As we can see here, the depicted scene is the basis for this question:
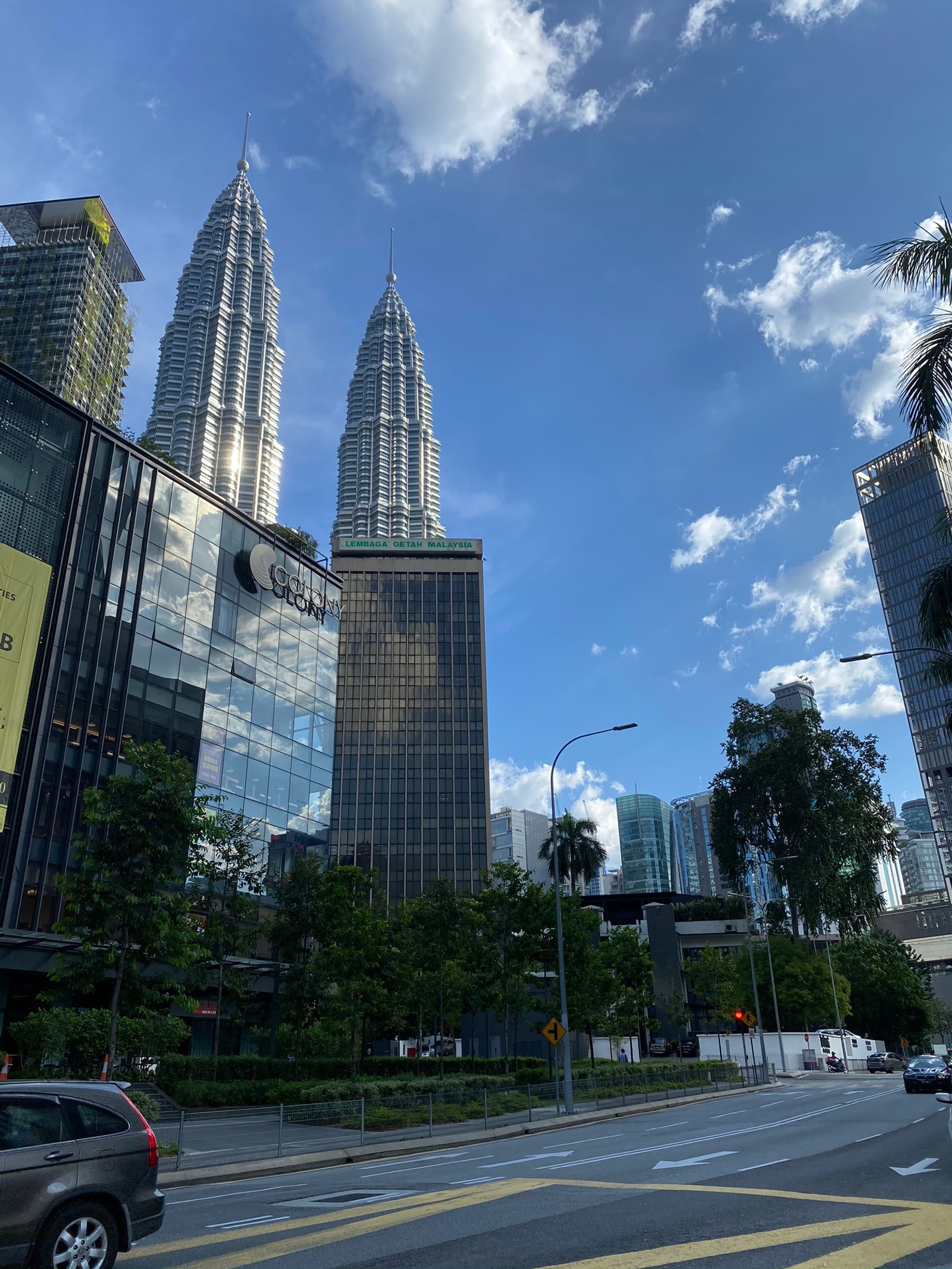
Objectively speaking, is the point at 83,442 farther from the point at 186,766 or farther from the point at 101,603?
the point at 186,766

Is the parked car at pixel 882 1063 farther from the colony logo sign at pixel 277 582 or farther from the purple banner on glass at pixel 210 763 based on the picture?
the purple banner on glass at pixel 210 763

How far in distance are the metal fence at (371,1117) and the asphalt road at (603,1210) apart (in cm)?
265

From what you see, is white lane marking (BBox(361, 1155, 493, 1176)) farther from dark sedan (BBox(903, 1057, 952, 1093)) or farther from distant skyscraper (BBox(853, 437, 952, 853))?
distant skyscraper (BBox(853, 437, 952, 853))

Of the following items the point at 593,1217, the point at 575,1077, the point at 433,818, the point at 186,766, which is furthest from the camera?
the point at 433,818

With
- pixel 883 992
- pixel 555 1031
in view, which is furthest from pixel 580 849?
pixel 555 1031

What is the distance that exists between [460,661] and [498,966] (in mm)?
90004

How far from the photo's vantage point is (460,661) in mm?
126875

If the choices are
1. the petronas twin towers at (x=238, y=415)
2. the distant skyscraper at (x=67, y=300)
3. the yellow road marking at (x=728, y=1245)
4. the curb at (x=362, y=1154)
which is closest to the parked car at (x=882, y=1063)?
the curb at (x=362, y=1154)

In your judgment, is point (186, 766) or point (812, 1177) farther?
point (186, 766)

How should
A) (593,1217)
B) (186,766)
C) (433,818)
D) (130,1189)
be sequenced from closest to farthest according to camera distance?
(130,1189), (593,1217), (186,766), (433,818)

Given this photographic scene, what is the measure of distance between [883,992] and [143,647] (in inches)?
2894

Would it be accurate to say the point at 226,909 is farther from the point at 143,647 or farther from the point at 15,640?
the point at 15,640

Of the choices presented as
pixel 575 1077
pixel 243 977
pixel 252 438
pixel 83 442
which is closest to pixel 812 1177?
pixel 575 1077

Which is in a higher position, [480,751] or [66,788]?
[480,751]
